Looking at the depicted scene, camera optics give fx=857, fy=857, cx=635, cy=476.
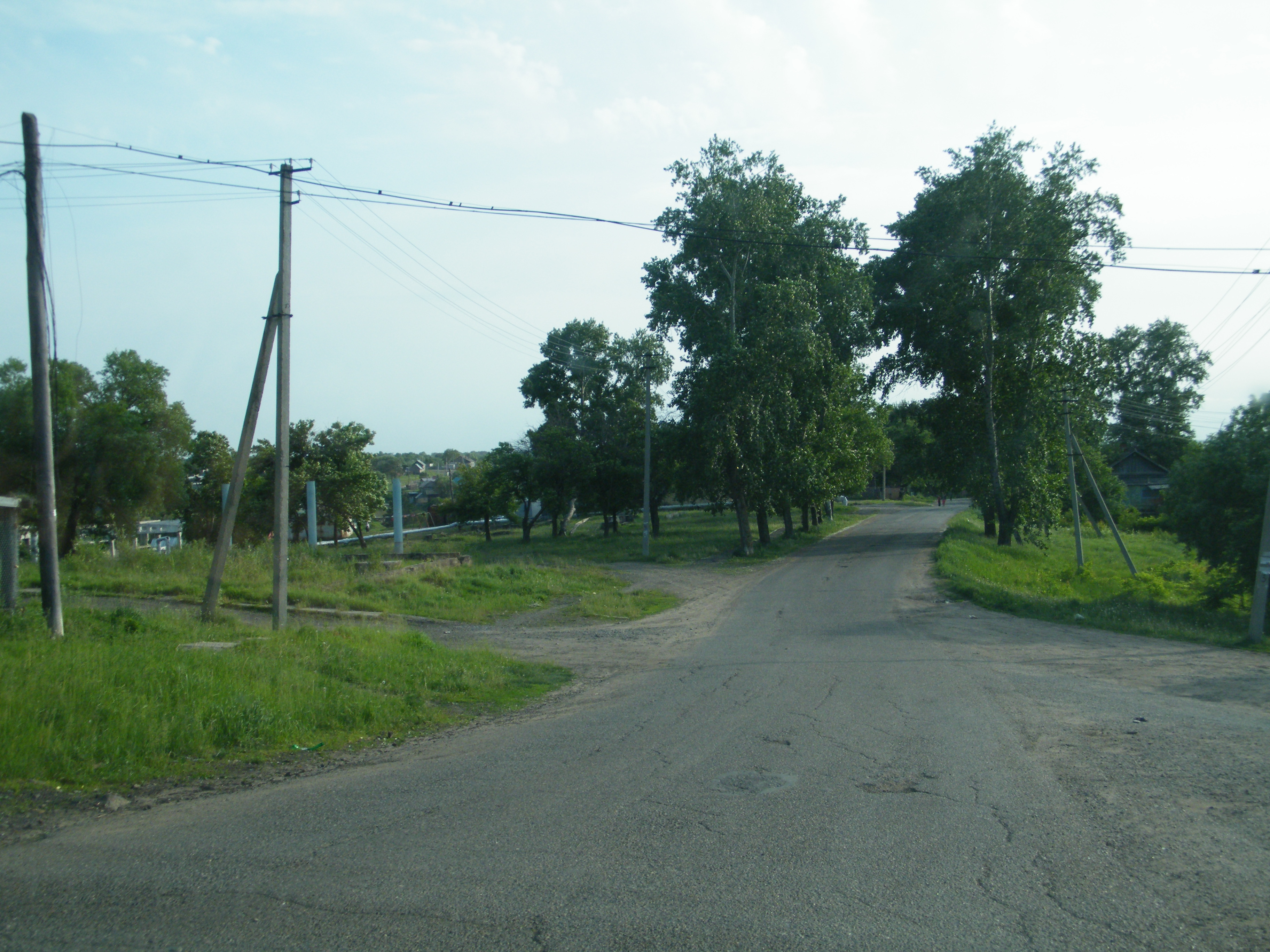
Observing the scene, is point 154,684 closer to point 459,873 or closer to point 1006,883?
point 459,873

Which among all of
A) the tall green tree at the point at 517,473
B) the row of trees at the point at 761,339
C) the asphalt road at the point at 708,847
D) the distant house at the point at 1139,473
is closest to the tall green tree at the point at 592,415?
the tall green tree at the point at 517,473

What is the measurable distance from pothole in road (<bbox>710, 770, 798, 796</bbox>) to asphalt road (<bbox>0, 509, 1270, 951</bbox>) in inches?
0.9

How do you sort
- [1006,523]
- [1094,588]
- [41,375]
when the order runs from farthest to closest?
[1006,523] < [1094,588] < [41,375]

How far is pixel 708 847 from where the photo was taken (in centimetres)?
504

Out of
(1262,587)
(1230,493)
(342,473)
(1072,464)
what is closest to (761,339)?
(1072,464)

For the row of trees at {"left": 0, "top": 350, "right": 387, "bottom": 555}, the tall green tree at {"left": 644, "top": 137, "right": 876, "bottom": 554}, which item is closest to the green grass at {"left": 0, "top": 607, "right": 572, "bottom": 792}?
the row of trees at {"left": 0, "top": 350, "right": 387, "bottom": 555}

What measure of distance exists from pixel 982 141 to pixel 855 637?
1064 inches

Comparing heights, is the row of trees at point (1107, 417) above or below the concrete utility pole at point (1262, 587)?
above

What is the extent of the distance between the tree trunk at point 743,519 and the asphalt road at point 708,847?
2687 cm

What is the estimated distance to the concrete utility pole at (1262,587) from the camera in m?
15.1

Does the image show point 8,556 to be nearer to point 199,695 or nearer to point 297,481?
point 199,695

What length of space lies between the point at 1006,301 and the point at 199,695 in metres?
35.6

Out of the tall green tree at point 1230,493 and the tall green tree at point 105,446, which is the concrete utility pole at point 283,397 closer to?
the tall green tree at point 105,446

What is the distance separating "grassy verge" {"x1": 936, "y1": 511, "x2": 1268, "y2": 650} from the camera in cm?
1786
